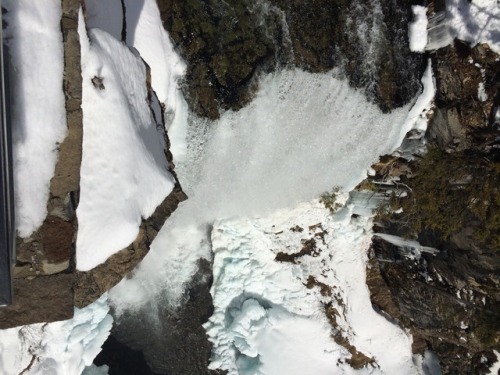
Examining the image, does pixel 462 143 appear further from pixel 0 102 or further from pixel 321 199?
pixel 0 102

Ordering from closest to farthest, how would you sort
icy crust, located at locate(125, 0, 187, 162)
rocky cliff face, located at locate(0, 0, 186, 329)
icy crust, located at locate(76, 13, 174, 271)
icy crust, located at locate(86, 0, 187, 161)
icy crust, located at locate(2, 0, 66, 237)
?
icy crust, located at locate(2, 0, 66, 237) < rocky cliff face, located at locate(0, 0, 186, 329) < icy crust, located at locate(76, 13, 174, 271) < icy crust, located at locate(86, 0, 187, 161) < icy crust, located at locate(125, 0, 187, 162)

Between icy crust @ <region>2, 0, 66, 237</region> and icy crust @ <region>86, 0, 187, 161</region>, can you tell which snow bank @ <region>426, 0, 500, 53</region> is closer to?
icy crust @ <region>86, 0, 187, 161</region>

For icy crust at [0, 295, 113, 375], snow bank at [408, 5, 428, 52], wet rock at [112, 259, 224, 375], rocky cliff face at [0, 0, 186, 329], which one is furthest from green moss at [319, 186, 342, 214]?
rocky cliff face at [0, 0, 186, 329]

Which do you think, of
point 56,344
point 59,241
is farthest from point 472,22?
point 56,344

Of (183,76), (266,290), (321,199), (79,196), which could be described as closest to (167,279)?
(266,290)

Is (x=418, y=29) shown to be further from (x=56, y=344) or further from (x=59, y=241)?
(x=56, y=344)

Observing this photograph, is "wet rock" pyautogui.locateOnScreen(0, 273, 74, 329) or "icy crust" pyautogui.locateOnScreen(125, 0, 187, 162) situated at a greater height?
"icy crust" pyautogui.locateOnScreen(125, 0, 187, 162)
